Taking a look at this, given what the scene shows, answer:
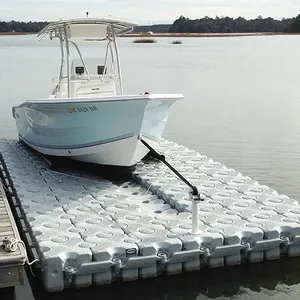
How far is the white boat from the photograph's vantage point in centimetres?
774

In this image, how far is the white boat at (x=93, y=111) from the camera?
7742mm

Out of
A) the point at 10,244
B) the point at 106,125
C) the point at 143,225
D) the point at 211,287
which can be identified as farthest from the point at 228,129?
the point at 10,244

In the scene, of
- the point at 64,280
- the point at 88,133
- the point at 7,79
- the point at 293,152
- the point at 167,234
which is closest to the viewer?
the point at 64,280

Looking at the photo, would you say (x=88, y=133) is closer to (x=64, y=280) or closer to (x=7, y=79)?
(x=64, y=280)

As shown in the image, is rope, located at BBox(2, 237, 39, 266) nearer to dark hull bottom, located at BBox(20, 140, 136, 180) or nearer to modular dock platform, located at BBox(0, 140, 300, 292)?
modular dock platform, located at BBox(0, 140, 300, 292)

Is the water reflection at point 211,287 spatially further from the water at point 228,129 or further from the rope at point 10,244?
the rope at point 10,244

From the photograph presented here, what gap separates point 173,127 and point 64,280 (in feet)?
33.8

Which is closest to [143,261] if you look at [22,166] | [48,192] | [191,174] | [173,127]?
[48,192]

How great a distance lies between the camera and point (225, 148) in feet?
41.7

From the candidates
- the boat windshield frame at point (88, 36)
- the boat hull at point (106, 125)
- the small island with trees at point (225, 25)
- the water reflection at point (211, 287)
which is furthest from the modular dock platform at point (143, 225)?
the small island with trees at point (225, 25)

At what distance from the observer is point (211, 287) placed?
583 centimetres

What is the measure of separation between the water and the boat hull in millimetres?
2504

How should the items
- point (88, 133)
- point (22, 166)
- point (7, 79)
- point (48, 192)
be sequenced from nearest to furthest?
point (48, 192) < point (88, 133) < point (22, 166) < point (7, 79)

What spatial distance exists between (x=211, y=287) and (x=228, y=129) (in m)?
9.31
